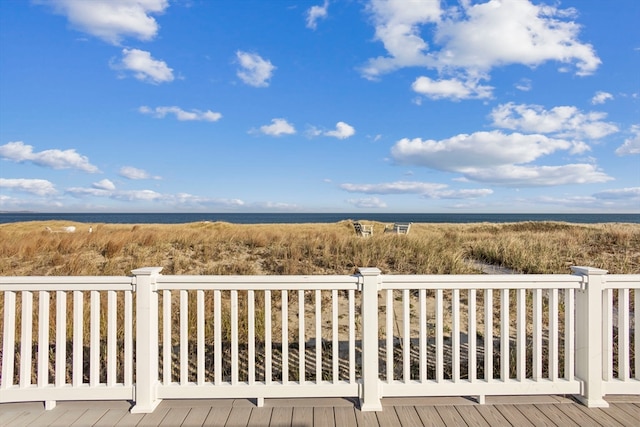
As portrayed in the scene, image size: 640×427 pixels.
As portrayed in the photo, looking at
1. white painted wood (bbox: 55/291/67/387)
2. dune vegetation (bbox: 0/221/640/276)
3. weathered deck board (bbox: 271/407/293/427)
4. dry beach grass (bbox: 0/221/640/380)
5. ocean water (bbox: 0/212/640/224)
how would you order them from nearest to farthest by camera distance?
1. weathered deck board (bbox: 271/407/293/427)
2. white painted wood (bbox: 55/291/67/387)
3. dry beach grass (bbox: 0/221/640/380)
4. dune vegetation (bbox: 0/221/640/276)
5. ocean water (bbox: 0/212/640/224)

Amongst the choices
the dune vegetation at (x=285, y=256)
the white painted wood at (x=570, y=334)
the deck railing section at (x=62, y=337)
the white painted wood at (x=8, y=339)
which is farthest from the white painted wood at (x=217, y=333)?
the dune vegetation at (x=285, y=256)

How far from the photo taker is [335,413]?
2.33 m

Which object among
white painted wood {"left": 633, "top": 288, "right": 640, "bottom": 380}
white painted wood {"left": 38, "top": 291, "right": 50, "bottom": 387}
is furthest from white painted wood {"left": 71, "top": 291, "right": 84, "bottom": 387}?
white painted wood {"left": 633, "top": 288, "right": 640, "bottom": 380}

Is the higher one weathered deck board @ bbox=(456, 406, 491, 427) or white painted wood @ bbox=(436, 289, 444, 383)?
white painted wood @ bbox=(436, 289, 444, 383)

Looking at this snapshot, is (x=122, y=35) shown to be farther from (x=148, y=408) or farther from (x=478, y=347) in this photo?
(x=478, y=347)

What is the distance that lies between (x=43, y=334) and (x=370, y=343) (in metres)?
2.34

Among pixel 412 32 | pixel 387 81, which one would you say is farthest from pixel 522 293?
pixel 387 81

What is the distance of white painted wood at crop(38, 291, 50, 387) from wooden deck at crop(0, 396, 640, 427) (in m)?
0.24

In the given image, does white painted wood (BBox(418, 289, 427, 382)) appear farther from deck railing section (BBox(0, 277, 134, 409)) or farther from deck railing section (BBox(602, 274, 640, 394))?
deck railing section (BBox(0, 277, 134, 409))

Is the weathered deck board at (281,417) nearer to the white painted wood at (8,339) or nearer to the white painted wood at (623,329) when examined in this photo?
the white painted wood at (8,339)

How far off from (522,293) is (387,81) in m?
13.6

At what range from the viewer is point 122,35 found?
370 inches

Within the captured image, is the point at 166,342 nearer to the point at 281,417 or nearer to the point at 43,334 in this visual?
the point at 43,334

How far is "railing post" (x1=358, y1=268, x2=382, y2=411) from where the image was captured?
2369mm
